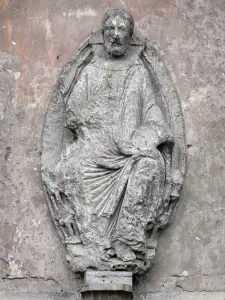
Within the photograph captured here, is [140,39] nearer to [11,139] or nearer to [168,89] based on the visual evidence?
[168,89]

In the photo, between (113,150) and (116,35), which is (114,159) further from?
(116,35)

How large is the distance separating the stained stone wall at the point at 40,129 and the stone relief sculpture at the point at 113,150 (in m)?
0.13

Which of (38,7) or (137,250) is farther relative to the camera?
(38,7)

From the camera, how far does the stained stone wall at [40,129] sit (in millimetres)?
10273

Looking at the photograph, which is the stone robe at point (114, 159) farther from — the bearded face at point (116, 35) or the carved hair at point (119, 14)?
the carved hair at point (119, 14)

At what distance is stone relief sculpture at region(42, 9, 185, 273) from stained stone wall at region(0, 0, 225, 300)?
13 centimetres

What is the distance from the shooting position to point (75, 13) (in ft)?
35.1

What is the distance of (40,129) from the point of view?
10.5 metres

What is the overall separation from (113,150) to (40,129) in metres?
0.72

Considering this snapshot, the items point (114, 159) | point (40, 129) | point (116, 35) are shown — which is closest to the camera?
point (114, 159)

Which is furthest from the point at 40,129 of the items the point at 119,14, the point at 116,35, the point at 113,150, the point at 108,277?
the point at 108,277

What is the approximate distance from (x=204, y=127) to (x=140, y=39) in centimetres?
86

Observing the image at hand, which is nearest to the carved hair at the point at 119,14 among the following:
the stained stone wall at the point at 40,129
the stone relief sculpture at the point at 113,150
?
the stone relief sculpture at the point at 113,150

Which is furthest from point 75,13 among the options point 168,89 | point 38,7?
point 168,89
